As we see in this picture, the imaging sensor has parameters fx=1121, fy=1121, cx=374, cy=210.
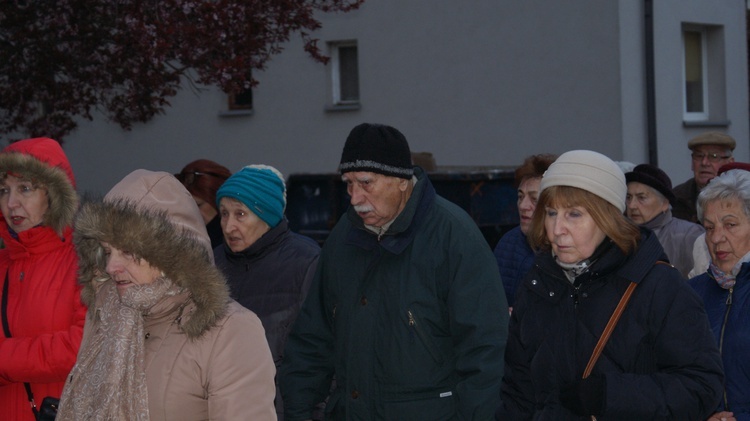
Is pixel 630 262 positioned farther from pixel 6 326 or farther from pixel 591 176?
pixel 6 326

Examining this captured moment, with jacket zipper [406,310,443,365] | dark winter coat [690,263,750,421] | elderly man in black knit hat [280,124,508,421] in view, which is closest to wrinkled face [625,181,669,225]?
dark winter coat [690,263,750,421]

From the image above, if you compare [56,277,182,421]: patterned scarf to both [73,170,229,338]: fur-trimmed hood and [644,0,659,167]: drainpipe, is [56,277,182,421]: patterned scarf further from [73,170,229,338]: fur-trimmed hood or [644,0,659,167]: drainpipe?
[644,0,659,167]: drainpipe

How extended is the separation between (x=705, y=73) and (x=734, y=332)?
15.7 meters

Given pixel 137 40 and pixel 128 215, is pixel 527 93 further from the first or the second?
pixel 128 215

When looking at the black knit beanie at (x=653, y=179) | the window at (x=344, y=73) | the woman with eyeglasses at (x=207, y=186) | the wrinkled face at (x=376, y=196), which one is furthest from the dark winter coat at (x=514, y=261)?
the window at (x=344, y=73)

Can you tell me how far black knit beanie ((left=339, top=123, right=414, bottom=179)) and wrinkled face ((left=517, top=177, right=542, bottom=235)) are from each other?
77.5 inches

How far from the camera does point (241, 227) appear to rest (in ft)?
→ 19.0

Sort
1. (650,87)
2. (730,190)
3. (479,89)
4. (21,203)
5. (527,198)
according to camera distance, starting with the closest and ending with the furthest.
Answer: (730,190) → (21,203) → (527,198) → (650,87) → (479,89)

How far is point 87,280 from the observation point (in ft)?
13.9

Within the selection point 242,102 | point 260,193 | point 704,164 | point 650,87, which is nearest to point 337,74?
point 242,102


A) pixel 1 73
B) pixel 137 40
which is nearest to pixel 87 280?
pixel 137 40

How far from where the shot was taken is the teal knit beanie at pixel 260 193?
579 centimetres

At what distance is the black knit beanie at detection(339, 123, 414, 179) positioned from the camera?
4660 mm

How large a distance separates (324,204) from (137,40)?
13.3 ft
